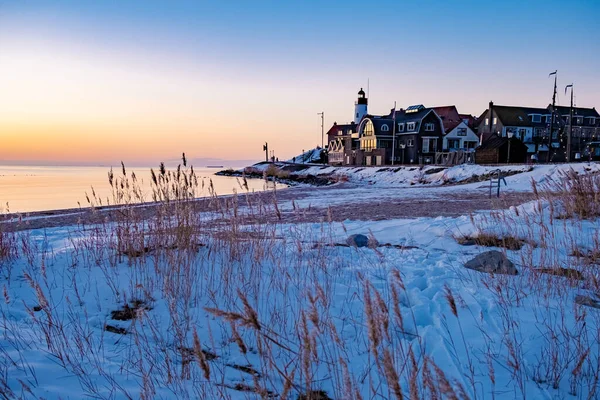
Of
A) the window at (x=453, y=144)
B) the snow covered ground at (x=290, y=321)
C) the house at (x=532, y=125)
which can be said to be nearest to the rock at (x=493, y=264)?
the snow covered ground at (x=290, y=321)

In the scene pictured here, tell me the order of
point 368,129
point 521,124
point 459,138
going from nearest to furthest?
point 459,138 < point 368,129 < point 521,124

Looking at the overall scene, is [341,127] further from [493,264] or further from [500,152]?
[493,264]

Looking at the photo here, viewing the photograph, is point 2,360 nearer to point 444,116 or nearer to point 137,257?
point 137,257

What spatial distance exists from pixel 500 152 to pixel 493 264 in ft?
123

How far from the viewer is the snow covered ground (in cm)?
248

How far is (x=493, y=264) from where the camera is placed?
4.97 m

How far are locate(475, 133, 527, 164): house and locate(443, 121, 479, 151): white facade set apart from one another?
18.0 m

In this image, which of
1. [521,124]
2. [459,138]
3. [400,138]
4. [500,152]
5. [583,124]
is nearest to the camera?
[500,152]

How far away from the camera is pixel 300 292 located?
13.8ft

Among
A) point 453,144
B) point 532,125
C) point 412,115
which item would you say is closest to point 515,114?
point 532,125

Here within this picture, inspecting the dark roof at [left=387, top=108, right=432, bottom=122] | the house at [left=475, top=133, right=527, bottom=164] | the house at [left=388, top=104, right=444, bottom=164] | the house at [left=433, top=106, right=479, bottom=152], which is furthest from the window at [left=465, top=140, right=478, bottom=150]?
the house at [left=475, top=133, right=527, bottom=164]

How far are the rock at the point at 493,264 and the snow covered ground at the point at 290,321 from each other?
0.15 metres

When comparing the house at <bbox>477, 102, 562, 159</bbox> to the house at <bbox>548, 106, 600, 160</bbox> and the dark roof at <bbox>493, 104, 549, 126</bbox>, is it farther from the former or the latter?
the house at <bbox>548, 106, 600, 160</bbox>

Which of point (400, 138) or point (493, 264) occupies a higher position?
→ point (400, 138)
